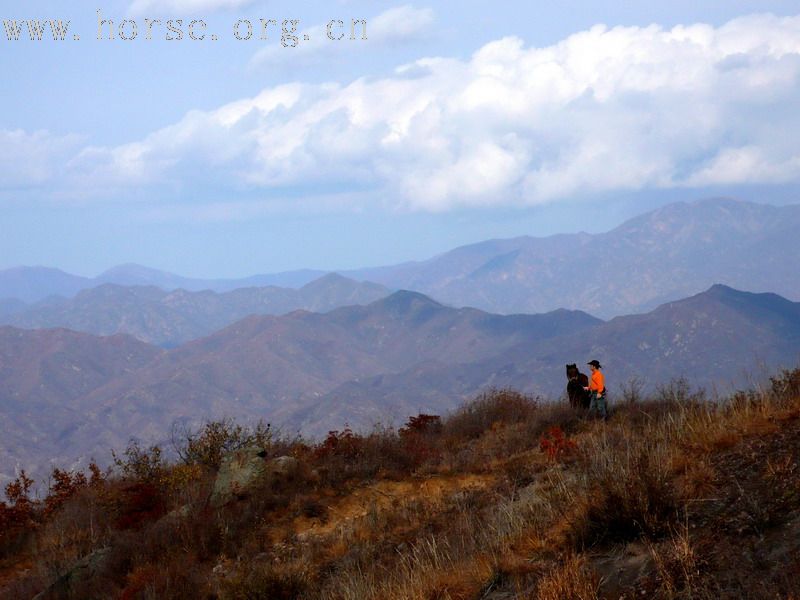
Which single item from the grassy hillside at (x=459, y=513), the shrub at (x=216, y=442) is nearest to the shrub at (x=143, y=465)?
the grassy hillside at (x=459, y=513)

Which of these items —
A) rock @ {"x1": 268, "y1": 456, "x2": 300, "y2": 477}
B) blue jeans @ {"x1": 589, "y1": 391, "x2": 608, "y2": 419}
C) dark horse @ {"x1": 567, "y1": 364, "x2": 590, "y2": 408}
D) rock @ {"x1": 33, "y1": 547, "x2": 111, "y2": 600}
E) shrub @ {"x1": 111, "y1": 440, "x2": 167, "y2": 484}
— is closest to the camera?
rock @ {"x1": 33, "y1": 547, "x2": 111, "y2": 600}

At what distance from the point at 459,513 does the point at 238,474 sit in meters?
5.87

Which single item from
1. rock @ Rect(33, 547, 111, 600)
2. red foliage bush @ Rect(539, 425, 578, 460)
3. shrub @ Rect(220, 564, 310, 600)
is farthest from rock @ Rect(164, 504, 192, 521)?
red foliage bush @ Rect(539, 425, 578, 460)

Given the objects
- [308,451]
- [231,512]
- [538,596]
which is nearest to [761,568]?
[538,596]

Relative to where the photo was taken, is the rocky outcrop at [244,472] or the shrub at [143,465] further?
the shrub at [143,465]

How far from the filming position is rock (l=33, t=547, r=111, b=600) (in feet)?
38.0

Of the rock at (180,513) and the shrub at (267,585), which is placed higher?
the shrub at (267,585)

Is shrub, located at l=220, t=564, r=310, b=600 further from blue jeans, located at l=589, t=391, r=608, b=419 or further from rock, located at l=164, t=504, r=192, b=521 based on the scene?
blue jeans, located at l=589, t=391, r=608, b=419

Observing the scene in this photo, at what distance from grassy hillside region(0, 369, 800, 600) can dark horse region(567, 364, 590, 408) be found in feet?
1.26

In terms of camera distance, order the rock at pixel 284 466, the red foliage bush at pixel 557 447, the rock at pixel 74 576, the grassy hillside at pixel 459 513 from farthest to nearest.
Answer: the rock at pixel 284 466 → the red foliage bush at pixel 557 447 → the rock at pixel 74 576 → the grassy hillside at pixel 459 513

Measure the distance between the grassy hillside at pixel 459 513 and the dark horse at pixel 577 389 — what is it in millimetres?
384

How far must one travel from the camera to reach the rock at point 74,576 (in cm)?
1159

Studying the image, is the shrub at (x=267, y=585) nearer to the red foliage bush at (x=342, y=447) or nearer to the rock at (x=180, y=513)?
the rock at (x=180, y=513)

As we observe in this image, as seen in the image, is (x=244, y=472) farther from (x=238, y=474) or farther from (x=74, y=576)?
(x=74, y=576)
